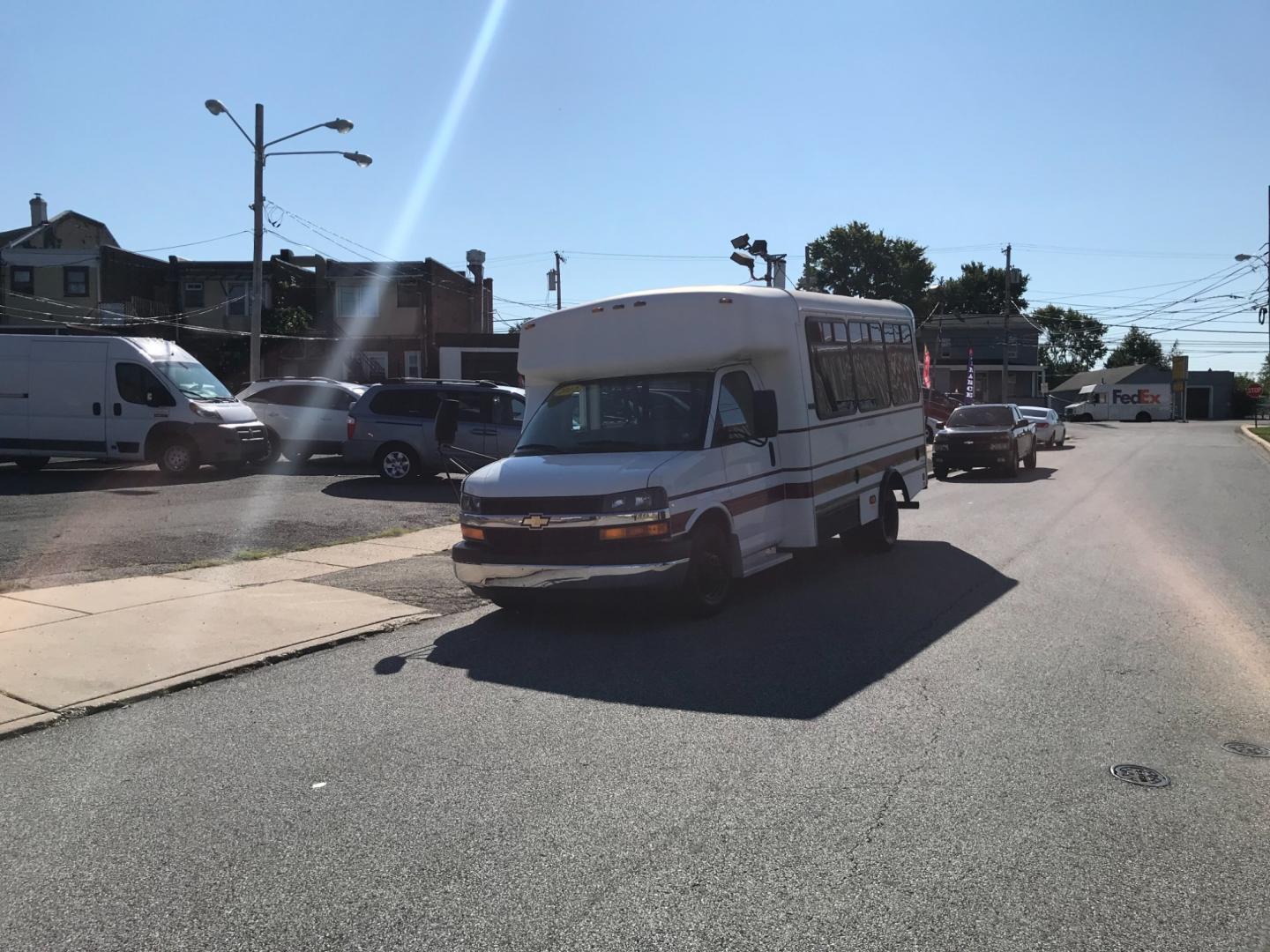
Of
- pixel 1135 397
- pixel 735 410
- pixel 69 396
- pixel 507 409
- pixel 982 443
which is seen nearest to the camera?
pixel 735 410

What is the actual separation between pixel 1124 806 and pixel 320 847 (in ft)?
11.0

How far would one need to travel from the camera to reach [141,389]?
758 inches

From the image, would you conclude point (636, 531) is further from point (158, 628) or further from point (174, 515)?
point (174, 515)

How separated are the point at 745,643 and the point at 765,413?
7.01 feet

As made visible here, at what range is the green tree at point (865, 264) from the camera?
8638cm

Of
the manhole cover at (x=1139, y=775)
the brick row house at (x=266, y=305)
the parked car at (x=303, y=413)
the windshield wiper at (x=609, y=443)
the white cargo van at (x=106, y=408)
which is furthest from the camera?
the brick row house at (x=266, y=305)

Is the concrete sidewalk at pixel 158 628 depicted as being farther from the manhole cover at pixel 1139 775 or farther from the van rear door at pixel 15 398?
the van rear door at pixel 15 398

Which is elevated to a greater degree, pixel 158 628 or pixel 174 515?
pixel 174 515

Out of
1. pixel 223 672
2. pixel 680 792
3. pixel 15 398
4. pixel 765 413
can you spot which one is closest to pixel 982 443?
pixel 765 413

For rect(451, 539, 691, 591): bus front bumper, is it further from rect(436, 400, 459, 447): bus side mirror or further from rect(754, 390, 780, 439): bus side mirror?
rect(436, 400, 459, 447): bus side mirror

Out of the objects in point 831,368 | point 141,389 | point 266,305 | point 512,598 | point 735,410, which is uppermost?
point 266,305

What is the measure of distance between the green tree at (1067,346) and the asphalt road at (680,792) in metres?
129

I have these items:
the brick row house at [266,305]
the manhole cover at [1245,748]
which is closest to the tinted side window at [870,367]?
the manhole cover at [1245,748]

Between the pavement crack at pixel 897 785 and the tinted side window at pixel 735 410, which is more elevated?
the tinted side window at pixel 735 410
